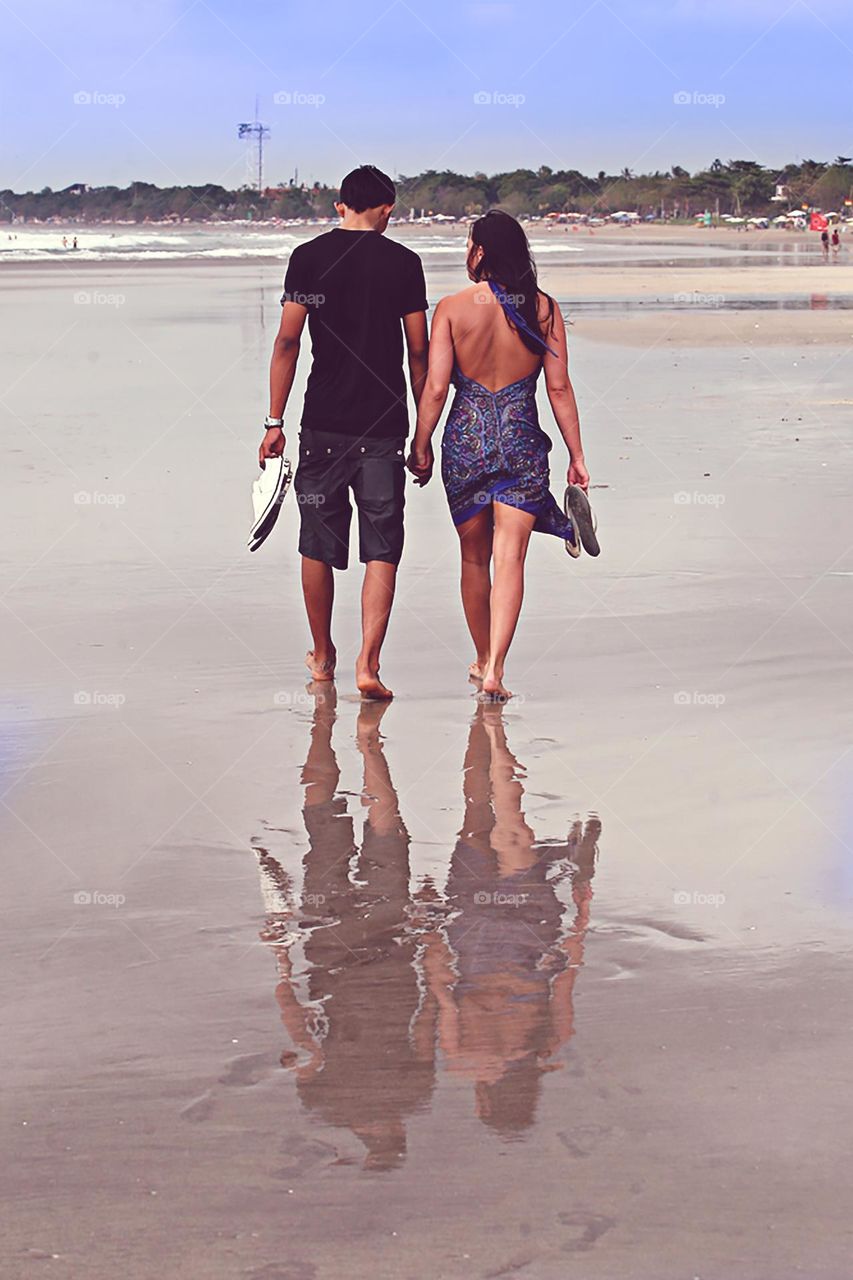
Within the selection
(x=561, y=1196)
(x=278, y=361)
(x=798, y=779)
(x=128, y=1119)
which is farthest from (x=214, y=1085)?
(x=278, y=361)

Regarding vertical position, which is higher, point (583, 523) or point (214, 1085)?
point (583, 523)

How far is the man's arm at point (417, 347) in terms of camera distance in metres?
5.96

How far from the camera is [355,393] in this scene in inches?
234

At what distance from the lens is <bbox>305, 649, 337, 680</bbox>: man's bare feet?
6.08m

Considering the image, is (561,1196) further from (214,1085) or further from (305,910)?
(305,910)

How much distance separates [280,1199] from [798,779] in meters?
2.52

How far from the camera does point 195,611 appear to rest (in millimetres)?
7023

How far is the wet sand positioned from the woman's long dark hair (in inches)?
48.7

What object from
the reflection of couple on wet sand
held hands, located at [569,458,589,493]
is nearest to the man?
held hands, located at [569,458,589,493]

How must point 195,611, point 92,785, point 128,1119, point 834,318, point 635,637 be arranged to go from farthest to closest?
point 834,318, point 195,611, point 635,637, point 92,785, point 128,1119

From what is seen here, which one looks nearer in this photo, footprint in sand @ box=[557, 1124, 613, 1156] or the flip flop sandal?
footprint in sand @ box=[557, 1124, 613, 1156]

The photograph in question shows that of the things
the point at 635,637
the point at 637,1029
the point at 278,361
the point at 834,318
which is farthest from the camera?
the point at 834,318

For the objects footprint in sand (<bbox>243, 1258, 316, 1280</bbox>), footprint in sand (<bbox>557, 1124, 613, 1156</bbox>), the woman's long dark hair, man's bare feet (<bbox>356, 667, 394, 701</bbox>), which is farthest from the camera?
the woman's long dark hair

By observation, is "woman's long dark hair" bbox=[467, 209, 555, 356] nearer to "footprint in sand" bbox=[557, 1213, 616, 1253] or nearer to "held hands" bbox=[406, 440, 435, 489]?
"held hands" bbox=[406, 440, 435, 489]
